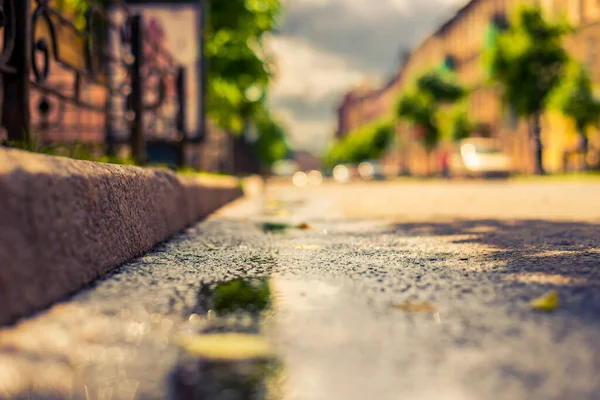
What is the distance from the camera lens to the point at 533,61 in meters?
31.0

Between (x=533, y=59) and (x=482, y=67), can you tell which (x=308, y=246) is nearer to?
(x=533, y=59)

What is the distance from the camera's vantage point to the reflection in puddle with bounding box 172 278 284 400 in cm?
142

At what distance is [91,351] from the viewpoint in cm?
167

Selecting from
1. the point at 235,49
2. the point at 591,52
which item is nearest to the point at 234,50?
the point at 235,49

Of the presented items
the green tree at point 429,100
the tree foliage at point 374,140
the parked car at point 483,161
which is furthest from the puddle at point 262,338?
the tree foliage at point 374,140

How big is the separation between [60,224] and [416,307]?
1.18 meters

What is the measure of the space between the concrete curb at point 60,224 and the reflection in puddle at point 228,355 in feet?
1.52

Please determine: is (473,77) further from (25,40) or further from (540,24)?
(25,40)

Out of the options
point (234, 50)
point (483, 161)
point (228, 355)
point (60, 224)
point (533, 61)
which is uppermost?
point (533, 61)

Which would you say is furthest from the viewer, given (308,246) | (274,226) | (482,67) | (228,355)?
(482,67)

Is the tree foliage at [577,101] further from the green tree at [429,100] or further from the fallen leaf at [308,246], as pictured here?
the fallen leaf at [308,246]

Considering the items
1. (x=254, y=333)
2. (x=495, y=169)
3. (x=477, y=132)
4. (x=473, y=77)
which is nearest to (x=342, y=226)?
(x=254, y=333)

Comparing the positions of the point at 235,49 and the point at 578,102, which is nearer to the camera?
the point at 235,49

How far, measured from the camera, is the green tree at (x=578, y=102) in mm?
Result: 31391
